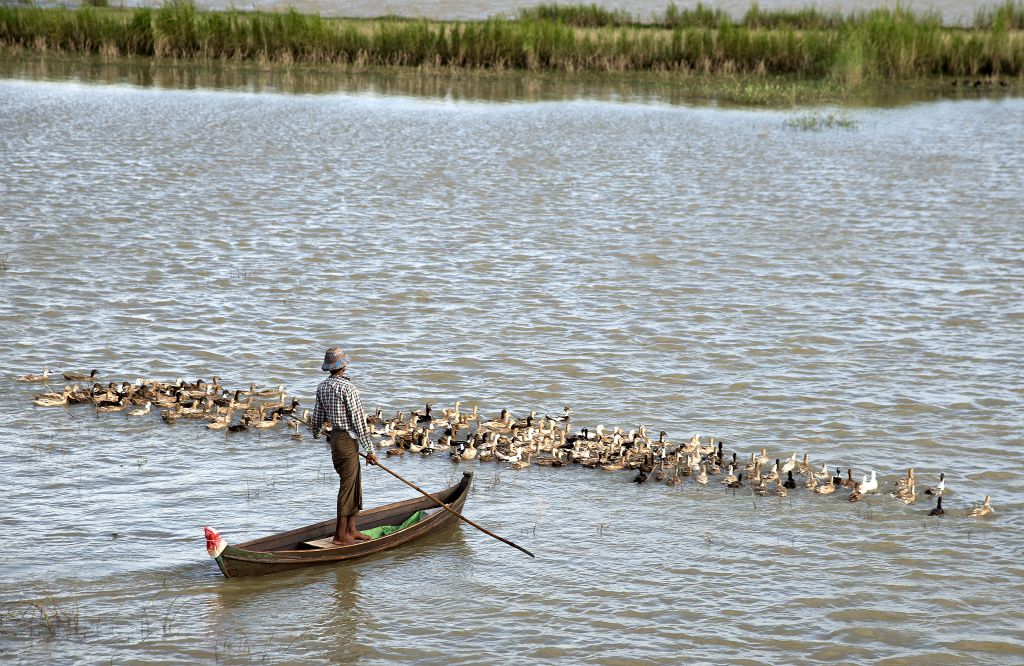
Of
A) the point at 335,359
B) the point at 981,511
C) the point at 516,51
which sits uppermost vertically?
the point at 516,51

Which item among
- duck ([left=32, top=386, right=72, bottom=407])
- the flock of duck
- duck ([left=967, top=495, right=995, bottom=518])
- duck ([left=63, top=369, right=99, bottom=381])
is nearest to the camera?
duck ([left=967, top=495, right=995, bottom=518])

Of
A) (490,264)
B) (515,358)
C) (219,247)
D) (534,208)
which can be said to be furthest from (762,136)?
(515,358)

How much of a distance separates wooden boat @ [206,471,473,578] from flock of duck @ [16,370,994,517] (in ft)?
5.04

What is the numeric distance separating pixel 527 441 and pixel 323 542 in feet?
9.25

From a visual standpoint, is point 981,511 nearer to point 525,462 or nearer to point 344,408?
point 525,462

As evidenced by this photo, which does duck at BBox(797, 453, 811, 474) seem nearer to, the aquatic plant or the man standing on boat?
the man standing on boat

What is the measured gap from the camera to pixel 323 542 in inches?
388

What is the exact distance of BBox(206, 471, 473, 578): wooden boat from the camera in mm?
9273

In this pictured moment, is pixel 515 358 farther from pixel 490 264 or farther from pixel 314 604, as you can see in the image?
pixel 314 604

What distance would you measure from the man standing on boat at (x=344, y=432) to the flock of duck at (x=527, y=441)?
176 centimetres

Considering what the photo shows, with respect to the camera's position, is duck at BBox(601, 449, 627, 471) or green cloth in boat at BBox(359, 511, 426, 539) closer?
green cloth in boat at BBox(359, 511, 426, 539)

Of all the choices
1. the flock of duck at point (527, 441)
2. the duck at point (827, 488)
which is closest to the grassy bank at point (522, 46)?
the flock of duck at point (527, 441)

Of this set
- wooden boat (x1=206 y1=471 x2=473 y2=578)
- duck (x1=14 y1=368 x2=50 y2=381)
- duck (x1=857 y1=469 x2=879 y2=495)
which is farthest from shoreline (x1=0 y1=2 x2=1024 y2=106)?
wooden boat (x1=206 y1=471 x2=473 y2=578)

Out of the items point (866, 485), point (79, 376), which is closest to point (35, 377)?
point (79, 376)
